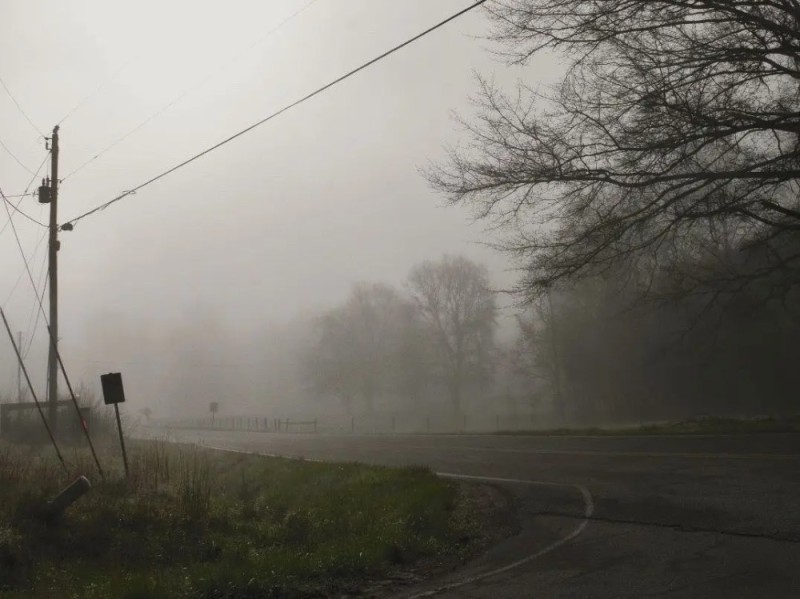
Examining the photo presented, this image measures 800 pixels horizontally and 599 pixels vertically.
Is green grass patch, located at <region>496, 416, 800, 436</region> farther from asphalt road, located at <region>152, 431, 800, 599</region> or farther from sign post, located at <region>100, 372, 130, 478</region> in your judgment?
sign post, located at <region>100, 372, 130, 478</region>

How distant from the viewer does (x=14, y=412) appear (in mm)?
26266

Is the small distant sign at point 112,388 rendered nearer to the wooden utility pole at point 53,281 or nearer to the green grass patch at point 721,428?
the wooden utility pole at point 53,281

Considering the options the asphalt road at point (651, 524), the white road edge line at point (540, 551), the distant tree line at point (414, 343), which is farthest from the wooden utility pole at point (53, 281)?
the distant tree line at point (414, 343)

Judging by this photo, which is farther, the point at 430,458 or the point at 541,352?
the point at 541,352

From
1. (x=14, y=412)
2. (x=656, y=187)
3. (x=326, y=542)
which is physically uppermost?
(x=656, y=187)

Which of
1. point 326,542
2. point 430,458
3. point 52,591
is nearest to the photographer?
point 52,591

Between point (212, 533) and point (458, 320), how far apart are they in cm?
5075

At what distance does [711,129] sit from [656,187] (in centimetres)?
163

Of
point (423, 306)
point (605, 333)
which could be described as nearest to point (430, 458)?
point (605, 333)

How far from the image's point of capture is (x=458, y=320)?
6097 cm

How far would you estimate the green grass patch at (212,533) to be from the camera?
7.66m

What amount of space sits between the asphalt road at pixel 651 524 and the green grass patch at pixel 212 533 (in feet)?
3.67

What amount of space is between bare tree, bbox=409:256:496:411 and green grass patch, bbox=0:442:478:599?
149 ft

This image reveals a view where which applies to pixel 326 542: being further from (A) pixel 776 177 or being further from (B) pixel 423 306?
(B) pixel 423 306
